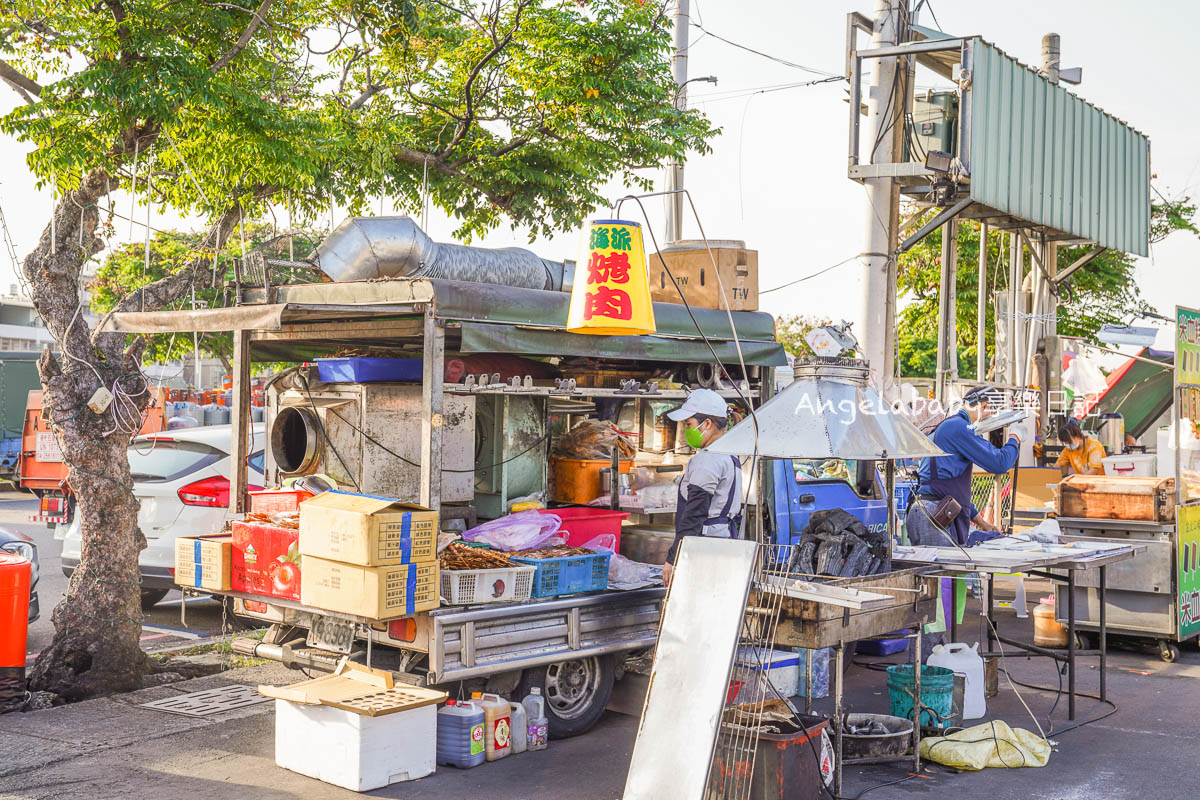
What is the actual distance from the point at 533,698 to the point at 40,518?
9.95 m

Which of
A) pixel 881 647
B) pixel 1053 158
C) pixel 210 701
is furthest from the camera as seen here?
pixel 1053 158

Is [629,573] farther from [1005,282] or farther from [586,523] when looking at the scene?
[1005,282]

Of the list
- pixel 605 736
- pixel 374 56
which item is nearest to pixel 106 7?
pixel 374 56

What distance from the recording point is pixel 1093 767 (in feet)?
21.3

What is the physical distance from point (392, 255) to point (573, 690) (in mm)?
3074

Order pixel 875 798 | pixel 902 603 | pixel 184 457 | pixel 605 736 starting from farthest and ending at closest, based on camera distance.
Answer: pixel 184 457 < pixel 605 736 < pixel 902 603 < pixel 875 798

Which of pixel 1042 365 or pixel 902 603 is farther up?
pixel 1042 365

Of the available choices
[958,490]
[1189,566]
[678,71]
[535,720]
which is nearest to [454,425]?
[535,720]

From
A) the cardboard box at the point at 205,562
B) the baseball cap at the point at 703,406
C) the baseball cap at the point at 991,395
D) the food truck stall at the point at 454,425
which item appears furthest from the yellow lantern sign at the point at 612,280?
the baseball cap at the point at 991,395

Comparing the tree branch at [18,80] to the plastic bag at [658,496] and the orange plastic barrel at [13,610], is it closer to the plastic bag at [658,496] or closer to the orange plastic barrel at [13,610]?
the orange plastic barrel at [13,610]

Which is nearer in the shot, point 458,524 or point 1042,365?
point 458,524

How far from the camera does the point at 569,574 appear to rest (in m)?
6.70

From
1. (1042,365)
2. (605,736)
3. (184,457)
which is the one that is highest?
(1042,365)

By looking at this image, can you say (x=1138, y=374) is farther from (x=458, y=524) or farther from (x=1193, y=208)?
(x=458, y=524)
